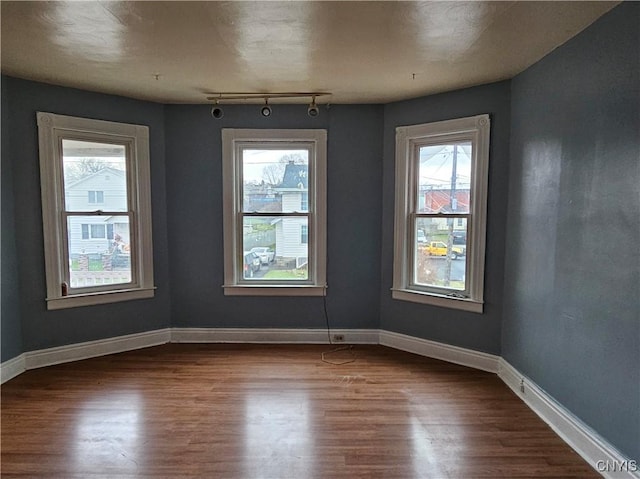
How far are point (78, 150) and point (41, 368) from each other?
199cm

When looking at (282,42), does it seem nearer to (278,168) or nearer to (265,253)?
(278,168)

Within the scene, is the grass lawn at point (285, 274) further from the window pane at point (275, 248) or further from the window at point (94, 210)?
the window at point (94, 210)

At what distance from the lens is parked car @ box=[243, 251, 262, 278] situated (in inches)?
155

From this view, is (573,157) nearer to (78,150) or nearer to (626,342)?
(626,342)

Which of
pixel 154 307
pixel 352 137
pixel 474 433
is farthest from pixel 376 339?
pixel 154 307

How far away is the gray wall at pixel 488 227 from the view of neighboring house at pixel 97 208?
2623mm

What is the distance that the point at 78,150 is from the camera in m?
3.39

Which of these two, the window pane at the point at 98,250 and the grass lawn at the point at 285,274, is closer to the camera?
the window pane at the point at 98,250

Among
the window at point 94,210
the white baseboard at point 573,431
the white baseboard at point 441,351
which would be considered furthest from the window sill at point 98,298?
the white baseboard at point 573,431

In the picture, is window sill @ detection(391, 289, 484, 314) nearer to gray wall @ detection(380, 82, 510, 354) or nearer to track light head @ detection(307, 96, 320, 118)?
gray wall @ detection(380, 82, 510, 354)

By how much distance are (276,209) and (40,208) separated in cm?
209

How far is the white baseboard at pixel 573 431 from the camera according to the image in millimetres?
1904

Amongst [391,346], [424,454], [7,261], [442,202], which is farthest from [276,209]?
[424,454]

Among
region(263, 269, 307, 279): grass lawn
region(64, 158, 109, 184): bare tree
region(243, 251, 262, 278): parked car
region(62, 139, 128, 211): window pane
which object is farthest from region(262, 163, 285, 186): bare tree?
region(64, 158, 109, 184): bare tree
